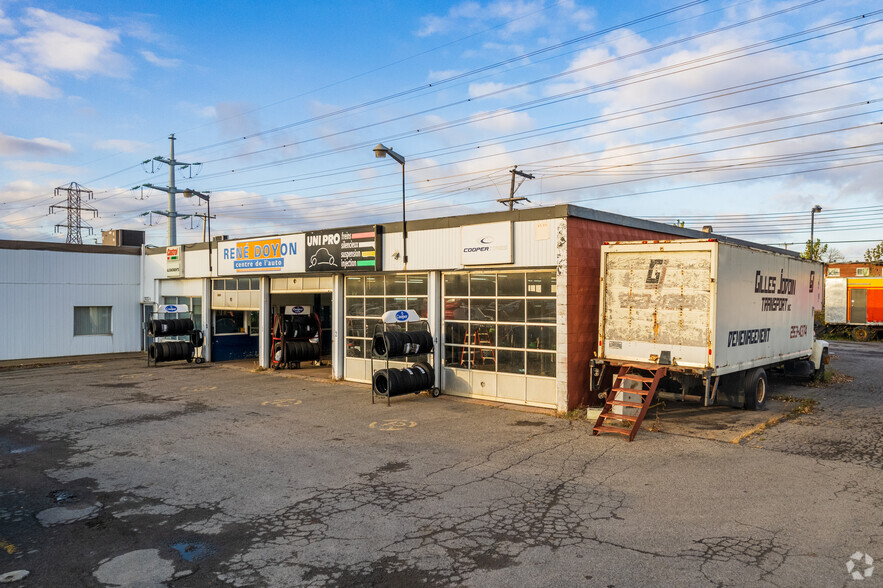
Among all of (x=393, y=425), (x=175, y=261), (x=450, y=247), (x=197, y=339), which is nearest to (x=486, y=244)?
(x=450, y=247)

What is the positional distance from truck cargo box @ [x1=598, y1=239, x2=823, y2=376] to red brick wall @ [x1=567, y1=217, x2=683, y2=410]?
789 millimetres

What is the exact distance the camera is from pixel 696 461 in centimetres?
985

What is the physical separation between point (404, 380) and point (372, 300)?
4.25 metres

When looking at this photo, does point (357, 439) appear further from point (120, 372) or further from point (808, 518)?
point (120, 372)

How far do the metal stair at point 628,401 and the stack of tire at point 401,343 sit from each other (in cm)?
558

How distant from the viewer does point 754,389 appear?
13930 millimetres

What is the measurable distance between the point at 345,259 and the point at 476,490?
1208 cm

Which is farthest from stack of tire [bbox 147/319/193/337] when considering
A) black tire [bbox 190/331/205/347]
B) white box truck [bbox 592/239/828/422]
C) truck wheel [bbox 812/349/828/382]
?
truck wheel [bbox 812/349/828/382]

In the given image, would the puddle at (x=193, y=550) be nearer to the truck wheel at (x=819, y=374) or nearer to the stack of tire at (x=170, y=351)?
the truck wheel at (x=819, y=374)

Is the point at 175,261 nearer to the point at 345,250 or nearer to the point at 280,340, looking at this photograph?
the point at 280,340

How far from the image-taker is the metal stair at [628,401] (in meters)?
11.5

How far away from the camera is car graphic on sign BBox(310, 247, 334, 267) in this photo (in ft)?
65.0

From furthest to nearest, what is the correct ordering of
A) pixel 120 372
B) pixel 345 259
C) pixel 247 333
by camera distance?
pixel 247 333, pixel 120 372, pixel 345 259

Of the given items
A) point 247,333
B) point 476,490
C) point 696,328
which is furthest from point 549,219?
point 247,333
